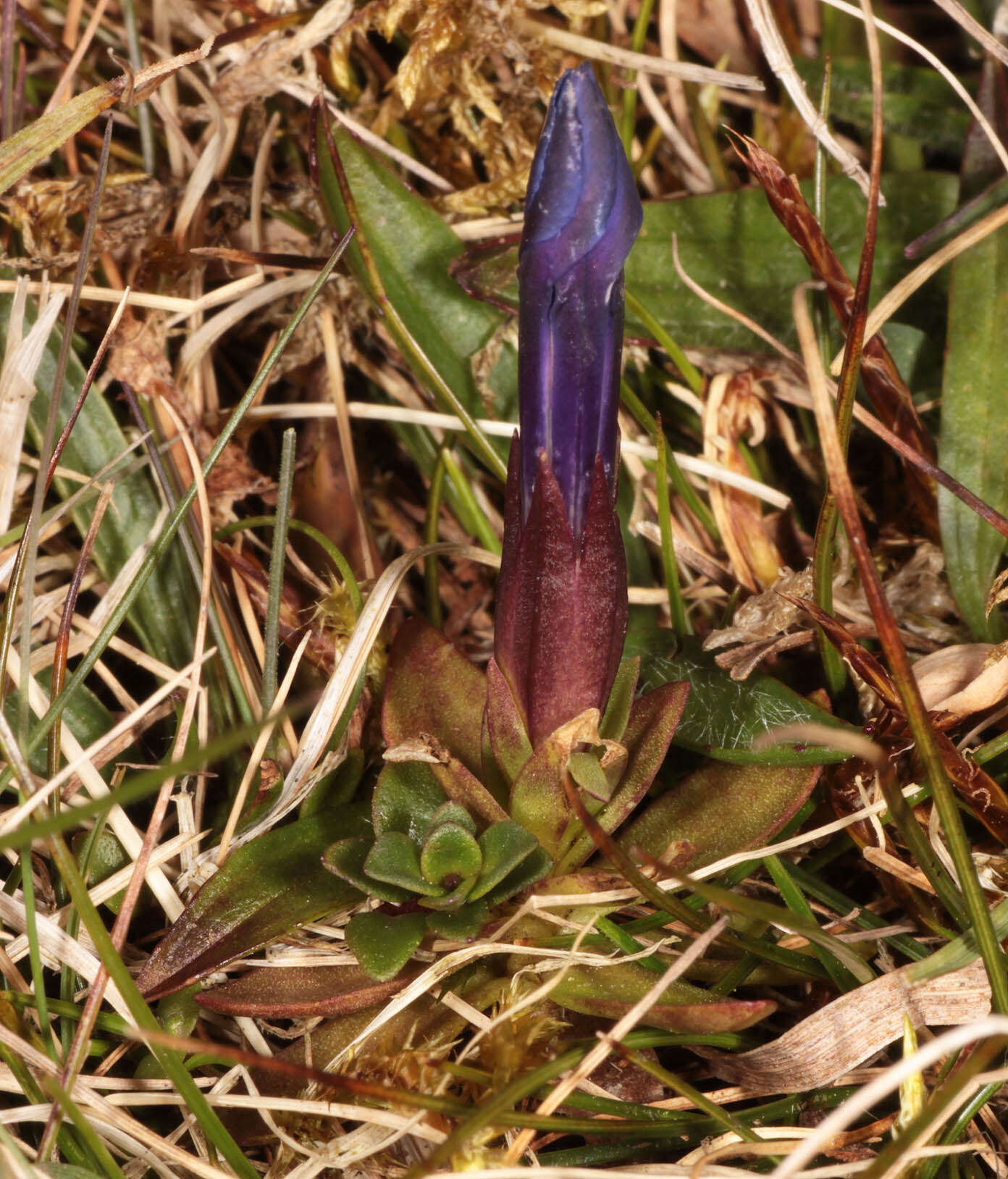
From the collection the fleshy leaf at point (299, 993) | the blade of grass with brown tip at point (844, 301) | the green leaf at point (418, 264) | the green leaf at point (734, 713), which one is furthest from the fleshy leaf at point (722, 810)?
the green leaf at point (418, 264)

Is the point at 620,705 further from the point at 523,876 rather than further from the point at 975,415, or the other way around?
the point at 975,415

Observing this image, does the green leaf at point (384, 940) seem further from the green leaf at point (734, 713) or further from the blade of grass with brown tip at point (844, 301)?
the blade of grass with brown tip at point (844, 301)

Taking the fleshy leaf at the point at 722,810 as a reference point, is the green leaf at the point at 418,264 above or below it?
above

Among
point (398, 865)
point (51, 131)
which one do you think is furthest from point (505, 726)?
point (51, 131)

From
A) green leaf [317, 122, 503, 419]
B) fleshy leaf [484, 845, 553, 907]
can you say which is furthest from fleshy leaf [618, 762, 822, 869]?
green leaf [317, 122, 503, 419]

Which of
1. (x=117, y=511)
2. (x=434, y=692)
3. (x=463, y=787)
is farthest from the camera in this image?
(x=117, y=511)

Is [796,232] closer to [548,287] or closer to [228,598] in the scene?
[548,287]
